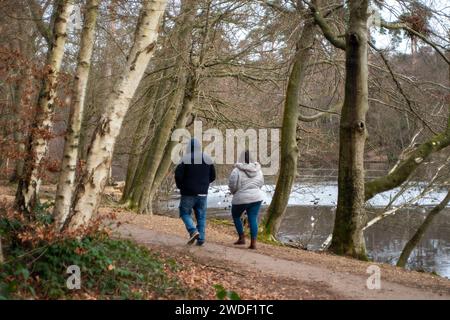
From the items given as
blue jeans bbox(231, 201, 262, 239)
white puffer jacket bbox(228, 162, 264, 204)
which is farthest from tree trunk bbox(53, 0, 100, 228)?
blue jeans bbox(231, 201, 262, 239)

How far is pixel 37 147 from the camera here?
804cm

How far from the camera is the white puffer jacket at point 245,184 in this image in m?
9.80

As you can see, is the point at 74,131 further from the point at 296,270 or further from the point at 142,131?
the point at 142,131

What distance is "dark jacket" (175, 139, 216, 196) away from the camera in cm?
911

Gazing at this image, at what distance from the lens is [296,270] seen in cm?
827

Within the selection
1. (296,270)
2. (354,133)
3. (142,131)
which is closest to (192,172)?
(296,270)

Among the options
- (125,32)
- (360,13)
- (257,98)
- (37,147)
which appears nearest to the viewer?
(37,147)

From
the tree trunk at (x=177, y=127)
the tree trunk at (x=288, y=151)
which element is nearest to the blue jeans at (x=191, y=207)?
the tree trunk at (x=288, y=151)

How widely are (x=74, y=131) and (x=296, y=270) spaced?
149 inches

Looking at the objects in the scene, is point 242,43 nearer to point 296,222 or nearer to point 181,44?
point 181,44

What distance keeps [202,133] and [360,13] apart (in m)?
9.50

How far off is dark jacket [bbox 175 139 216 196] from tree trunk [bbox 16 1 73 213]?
220cm

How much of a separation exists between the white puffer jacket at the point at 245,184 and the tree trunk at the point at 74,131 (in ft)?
10.8
